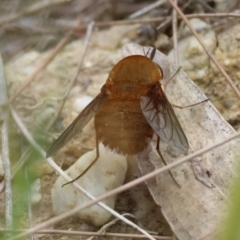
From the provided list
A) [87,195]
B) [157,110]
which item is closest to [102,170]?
[87,195]

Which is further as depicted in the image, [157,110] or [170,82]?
[170,82]

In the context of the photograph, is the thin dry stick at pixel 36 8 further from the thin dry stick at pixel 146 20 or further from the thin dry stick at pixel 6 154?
the thin dry stick at pixel 6 154

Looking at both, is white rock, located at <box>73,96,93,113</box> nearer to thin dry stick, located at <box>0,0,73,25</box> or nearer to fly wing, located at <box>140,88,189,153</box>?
fly wing, located at <box>140,88,189,153</box>

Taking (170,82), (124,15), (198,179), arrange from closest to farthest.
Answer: (198,179)
(170,82)
(124,15)

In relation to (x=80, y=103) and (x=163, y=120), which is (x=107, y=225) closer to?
(x=163, y=120)

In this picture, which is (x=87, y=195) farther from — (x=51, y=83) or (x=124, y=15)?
(x=124, y=15)

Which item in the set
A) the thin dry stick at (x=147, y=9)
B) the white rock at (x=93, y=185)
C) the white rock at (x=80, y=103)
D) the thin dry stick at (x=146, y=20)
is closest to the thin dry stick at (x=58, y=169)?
the white rock at (x=93, y=185)

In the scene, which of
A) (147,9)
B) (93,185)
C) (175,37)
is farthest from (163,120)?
(147,9)
